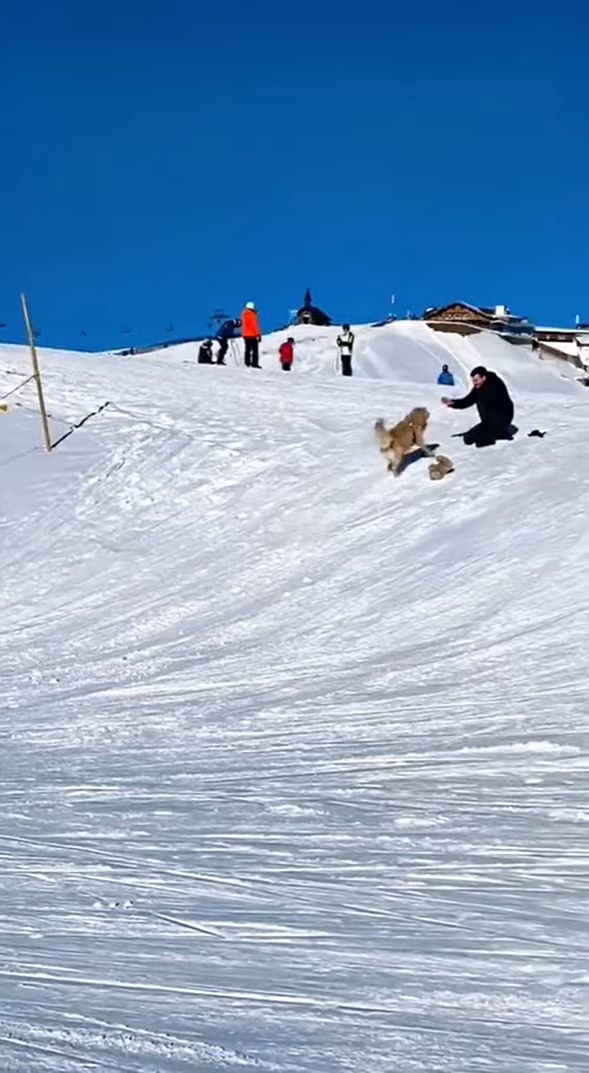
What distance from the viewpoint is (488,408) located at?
16438 mm

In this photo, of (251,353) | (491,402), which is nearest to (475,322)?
(251,353)

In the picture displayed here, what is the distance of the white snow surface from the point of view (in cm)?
393

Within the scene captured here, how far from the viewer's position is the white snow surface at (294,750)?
3.93 m

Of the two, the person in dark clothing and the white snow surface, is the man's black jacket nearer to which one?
the person in dark clothing

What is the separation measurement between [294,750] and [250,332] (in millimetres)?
19335

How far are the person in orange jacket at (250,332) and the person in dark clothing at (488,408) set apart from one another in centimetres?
996

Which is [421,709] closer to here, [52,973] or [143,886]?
[143,886]

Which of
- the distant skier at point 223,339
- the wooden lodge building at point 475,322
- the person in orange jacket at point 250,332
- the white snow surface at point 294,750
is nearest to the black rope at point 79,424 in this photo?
the white snow surface at point 294,750

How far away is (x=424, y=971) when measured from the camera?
4.20m

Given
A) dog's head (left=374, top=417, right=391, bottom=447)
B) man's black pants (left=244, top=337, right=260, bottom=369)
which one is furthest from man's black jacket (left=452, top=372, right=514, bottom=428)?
man's black pants (left=244, top=337, right=260, bottom=369)

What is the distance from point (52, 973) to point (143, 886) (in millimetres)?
979

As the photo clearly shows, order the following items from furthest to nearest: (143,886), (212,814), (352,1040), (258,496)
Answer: (258,496)
(212,814)
(143,886)
(352,1040)

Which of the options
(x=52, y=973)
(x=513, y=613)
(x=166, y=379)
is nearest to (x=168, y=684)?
(x=513, y=613)

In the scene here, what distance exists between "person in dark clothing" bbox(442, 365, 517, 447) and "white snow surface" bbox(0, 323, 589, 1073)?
1.01ft
